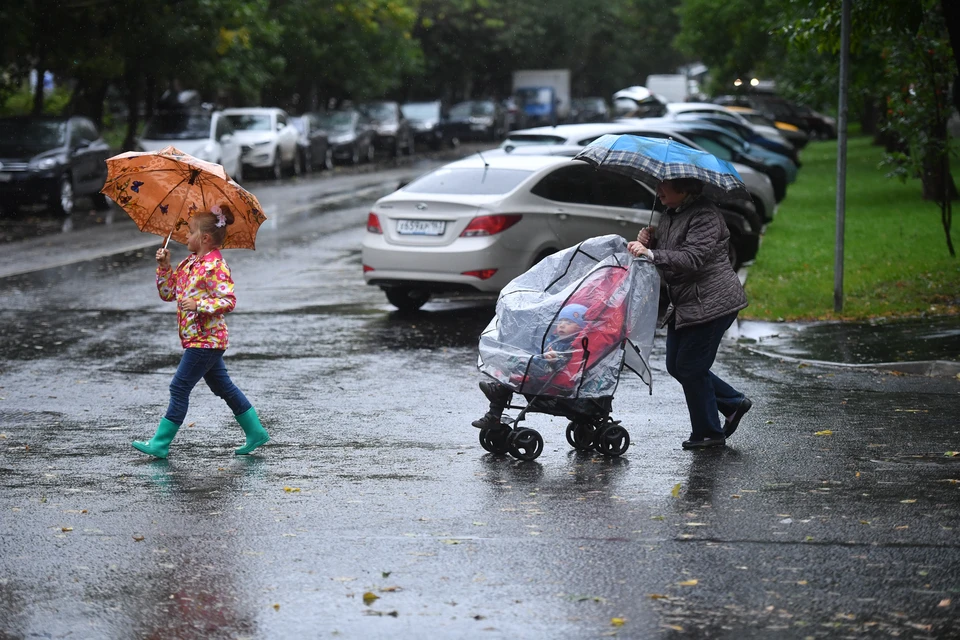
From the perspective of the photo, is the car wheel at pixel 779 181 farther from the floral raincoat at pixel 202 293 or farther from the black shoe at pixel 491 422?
the floral raincoat at pixel 202 293

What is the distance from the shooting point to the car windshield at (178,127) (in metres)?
29.6

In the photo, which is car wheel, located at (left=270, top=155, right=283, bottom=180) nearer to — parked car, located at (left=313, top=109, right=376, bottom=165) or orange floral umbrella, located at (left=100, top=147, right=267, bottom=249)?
parked car, located at (left=313, top=109, right=376, bottom=165)

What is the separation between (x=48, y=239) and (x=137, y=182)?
14030 mm

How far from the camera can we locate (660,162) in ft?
24.1

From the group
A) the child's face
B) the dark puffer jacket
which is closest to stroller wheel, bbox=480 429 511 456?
the child's face

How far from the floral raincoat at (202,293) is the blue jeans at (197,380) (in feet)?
0.19

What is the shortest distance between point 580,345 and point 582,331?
76mm

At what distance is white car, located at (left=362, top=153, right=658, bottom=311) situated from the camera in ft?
41.9

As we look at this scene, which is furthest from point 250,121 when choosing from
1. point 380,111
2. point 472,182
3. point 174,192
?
point 174,192

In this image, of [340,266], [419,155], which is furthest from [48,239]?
[419,155]

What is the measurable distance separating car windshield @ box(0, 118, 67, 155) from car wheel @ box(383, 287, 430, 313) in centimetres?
1271

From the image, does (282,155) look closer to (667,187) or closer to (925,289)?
(925,289)

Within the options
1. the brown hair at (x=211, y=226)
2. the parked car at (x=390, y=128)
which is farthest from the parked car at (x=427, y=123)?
the brown hair at (x=211, y=226)

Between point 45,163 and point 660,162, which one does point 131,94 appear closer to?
point 45,163
